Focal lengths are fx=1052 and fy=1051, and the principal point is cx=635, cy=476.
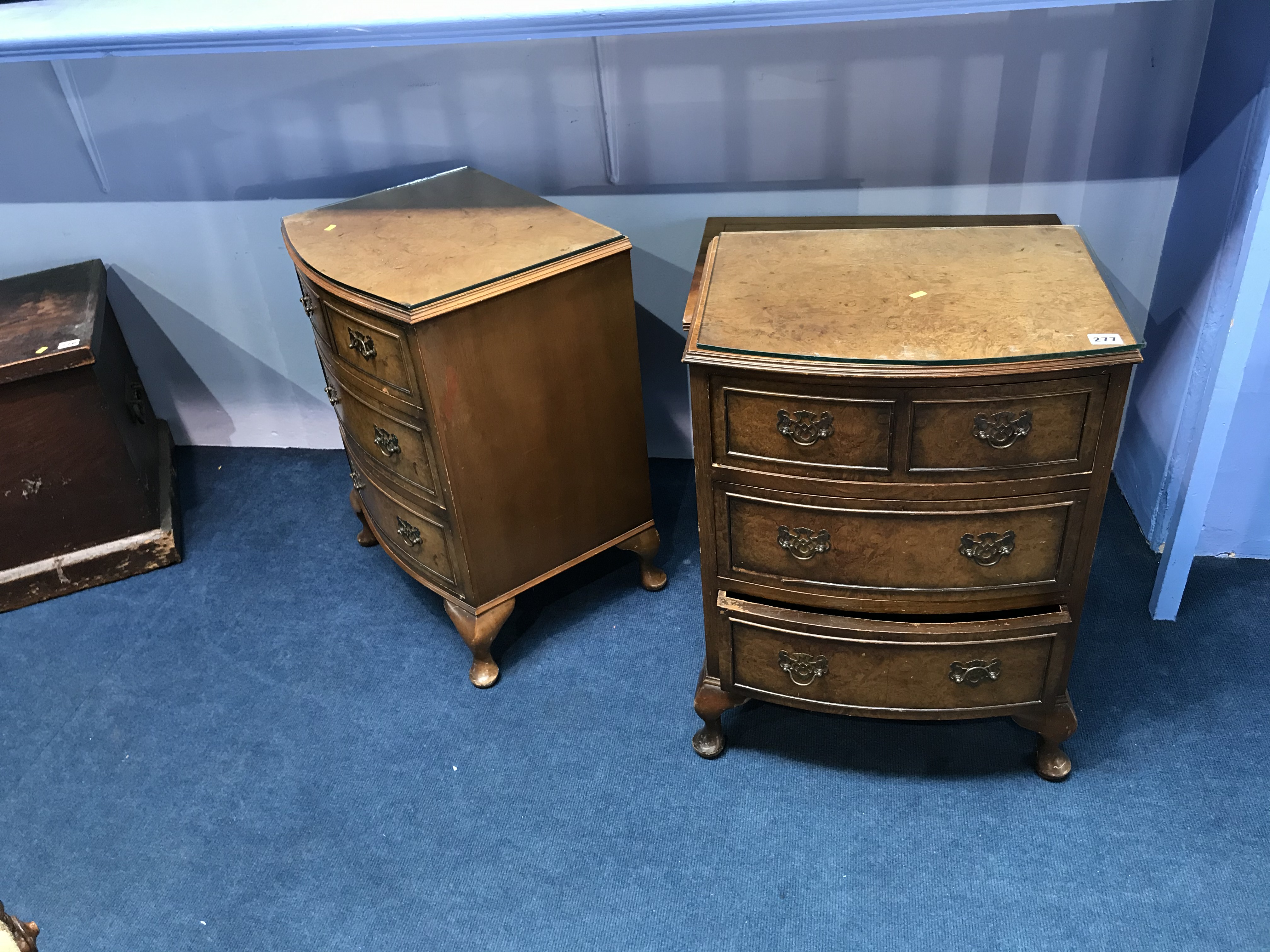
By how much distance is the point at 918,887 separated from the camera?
5.88ft

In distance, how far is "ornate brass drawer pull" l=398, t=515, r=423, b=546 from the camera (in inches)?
87.2

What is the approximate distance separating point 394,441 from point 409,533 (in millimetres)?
243

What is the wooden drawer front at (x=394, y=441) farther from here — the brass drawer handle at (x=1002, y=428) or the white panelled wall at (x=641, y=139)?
the brass drawer handle at (x=1002, y=428)

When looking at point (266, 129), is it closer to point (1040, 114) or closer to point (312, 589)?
point (312, 589)

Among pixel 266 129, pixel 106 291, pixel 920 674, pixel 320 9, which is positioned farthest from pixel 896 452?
pixel 106 291

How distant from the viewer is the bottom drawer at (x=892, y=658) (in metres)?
1.75

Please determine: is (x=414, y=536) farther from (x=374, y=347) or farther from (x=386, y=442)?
(x=374, y=347)

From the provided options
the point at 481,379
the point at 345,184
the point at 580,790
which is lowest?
Result: the point at 580,790

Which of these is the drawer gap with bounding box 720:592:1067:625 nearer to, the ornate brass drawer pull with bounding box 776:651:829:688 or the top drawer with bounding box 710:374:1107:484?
the ornate brass drawer pull with bounding box 776:651:829:688

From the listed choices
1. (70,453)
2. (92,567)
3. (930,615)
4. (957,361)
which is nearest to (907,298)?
(957,361)

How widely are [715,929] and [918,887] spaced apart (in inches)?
14.0

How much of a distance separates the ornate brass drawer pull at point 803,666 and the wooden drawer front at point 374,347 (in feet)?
2.65

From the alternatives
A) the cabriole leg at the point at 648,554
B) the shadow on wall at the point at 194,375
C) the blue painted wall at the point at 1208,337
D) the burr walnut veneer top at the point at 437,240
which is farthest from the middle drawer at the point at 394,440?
the blue painted wall at the point at 1208,337

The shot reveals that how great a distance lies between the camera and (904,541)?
5.44 ft
